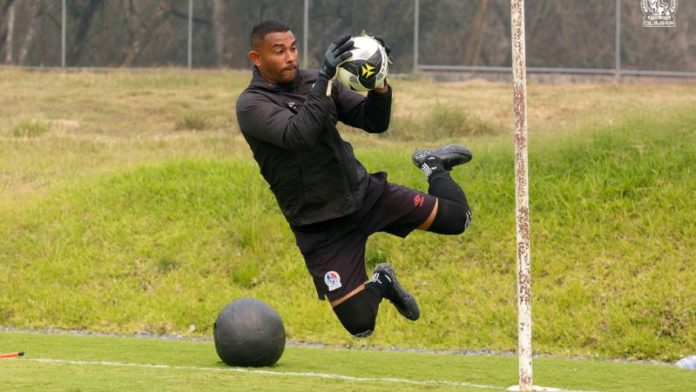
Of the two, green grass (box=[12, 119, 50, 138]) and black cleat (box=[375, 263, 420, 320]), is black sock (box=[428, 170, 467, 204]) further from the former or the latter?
green grass (box=[12, 119, 50, 138])

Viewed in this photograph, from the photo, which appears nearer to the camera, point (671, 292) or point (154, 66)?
point (671, 292)

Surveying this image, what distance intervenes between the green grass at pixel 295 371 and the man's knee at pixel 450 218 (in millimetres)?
1398

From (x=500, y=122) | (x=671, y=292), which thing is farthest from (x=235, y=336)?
(x=500, y=122)

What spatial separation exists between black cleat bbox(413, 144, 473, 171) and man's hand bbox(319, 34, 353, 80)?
4.58 ft

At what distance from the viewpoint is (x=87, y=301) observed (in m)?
17.0

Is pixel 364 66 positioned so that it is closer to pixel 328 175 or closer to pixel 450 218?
pixel 328 175

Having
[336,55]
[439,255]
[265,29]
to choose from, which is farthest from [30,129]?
[336,55]

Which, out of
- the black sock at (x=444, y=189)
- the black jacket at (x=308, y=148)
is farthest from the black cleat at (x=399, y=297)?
the black jacket at (x=308, y=148)

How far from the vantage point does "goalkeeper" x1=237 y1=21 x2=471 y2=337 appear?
8.89 m

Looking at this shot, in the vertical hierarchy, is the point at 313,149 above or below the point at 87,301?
above

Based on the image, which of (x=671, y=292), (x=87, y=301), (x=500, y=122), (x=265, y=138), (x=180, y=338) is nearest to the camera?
(x=265, y=138)

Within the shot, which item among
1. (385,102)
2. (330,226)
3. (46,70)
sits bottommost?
(330,226)

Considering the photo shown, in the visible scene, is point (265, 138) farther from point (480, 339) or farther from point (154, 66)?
point (154, 66)

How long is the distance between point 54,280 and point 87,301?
31.3 inches
